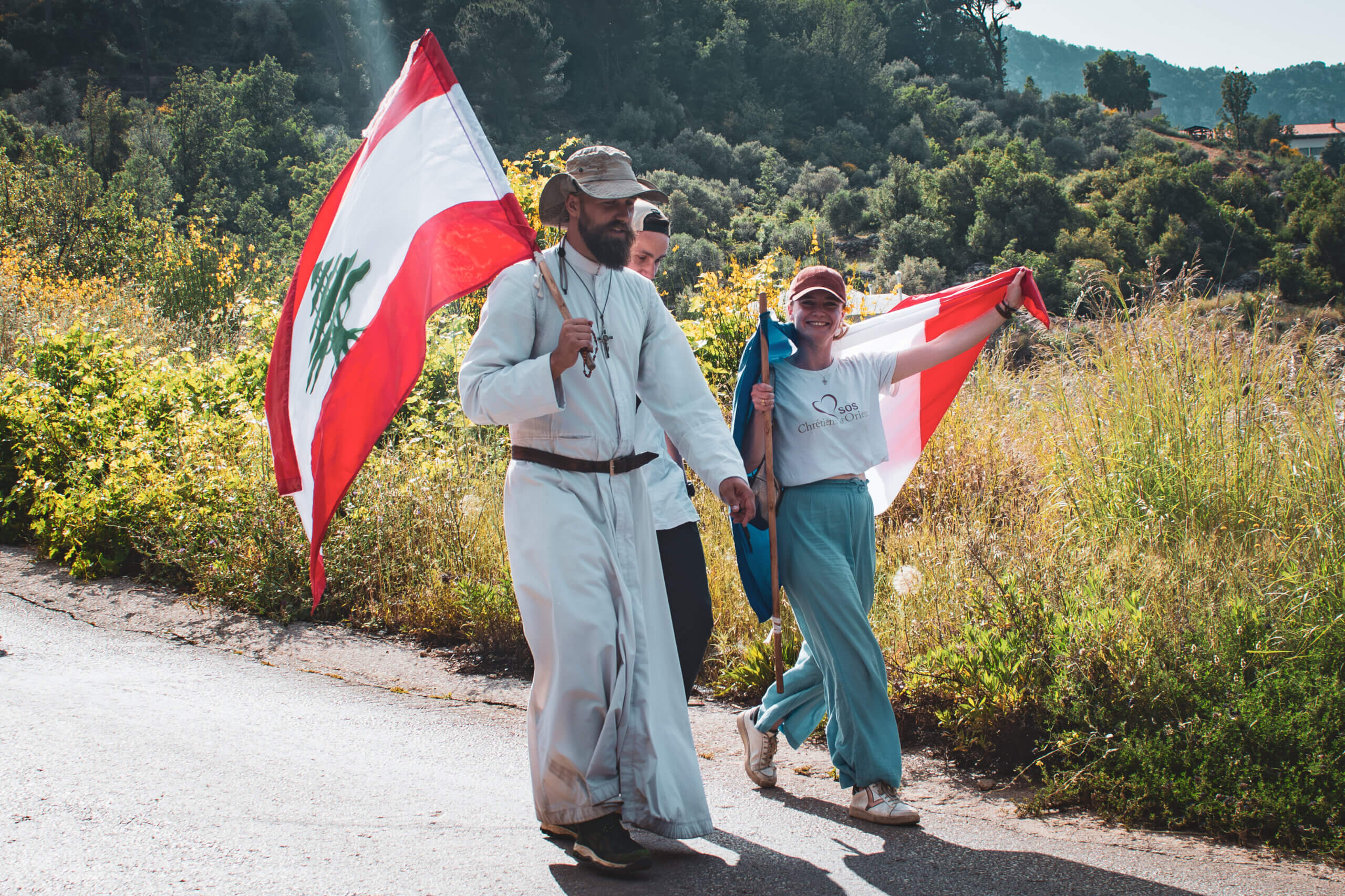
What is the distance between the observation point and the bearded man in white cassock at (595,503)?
3.17m

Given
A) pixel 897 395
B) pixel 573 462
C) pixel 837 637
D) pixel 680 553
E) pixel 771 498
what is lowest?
pixel 837 637

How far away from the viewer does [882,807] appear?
3623mm

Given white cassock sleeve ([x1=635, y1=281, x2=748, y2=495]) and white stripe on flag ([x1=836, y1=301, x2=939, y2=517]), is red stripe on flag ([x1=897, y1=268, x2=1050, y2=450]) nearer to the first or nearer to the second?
white stripe on flag ([x1=836, y1=301, x2=939, y2=517])

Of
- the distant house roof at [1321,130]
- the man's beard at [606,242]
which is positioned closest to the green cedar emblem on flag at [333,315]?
the man's beard at [606,242]

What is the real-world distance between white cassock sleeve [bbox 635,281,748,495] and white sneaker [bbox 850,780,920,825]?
3.95 feet

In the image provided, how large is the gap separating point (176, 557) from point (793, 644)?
4.46m

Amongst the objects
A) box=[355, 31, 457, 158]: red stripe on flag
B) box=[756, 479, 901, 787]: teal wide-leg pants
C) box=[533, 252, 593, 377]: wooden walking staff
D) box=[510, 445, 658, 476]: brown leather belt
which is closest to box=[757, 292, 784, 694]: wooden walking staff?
box=[756, 479, 901, 787]: teal wide-leg pants

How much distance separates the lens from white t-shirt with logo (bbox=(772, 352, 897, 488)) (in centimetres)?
389

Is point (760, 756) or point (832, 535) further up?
point (832, 535)

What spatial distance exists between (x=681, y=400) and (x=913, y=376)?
5.68 ft

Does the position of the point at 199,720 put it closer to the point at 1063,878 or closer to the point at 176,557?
the point at 176,557

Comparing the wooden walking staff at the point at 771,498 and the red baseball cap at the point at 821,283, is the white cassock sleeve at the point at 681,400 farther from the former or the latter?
the red baseball cap at the point at 821,283

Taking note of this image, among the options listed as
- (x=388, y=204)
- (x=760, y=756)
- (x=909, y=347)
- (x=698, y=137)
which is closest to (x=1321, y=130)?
(x=698, y=137)

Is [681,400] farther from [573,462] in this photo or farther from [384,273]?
[384,273]
